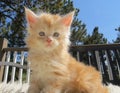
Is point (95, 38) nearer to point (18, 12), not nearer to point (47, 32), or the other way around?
point (18, 12)

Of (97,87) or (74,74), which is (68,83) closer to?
(74,74)

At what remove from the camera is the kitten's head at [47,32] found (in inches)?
60.8

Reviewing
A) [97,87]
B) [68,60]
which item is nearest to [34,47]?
[68,60]

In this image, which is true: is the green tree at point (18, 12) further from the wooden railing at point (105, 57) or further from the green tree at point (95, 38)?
the wooden railing at point (105, 57)

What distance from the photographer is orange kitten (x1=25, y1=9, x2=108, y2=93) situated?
57.2 inches

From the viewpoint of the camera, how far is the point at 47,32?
5.10 feet

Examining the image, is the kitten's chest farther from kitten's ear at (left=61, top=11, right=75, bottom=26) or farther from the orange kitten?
kitten's ear at (left=61, top=11, right=75, bottom=26)

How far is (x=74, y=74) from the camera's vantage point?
150 centimetres

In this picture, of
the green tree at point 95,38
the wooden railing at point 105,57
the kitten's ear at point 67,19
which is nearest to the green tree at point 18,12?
the green tree at point 95,38

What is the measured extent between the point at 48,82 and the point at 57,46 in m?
0.24

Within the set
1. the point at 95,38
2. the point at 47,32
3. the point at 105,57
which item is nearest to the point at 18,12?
the point at 95,38

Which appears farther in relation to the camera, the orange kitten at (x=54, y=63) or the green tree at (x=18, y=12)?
the green tree at (x=18, y=12)

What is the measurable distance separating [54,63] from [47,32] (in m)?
0.19

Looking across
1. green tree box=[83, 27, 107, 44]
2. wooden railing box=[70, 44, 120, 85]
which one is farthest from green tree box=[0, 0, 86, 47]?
wooden railing box=[70, 44, 120, 85]
